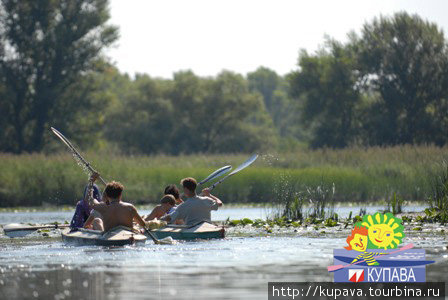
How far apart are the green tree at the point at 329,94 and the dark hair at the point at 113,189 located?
42.2 metres

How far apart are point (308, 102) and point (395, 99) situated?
20.4 ft

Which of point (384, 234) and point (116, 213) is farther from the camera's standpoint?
point (116, 213)

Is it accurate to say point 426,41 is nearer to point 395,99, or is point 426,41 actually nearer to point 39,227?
point 395,99

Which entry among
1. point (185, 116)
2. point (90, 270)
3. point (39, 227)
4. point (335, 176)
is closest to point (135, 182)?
point (335, 176)

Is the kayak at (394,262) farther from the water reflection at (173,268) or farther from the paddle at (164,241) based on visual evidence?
the paddle at (164,241)

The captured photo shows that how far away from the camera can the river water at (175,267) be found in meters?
12.3

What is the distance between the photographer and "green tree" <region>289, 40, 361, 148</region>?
61.0 metres

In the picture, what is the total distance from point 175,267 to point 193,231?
15.1 feet

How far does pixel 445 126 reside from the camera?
186ft

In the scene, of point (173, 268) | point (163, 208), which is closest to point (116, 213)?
point (163, 208)

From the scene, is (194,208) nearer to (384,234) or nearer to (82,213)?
(82,213)

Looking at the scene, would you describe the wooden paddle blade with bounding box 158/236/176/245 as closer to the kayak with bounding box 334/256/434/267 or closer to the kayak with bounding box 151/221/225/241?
the kayak with bounding box 151/221/225/241

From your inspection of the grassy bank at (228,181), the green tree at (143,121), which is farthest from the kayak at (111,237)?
the green tree at (143,121)

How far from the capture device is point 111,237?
17875 millimetres
